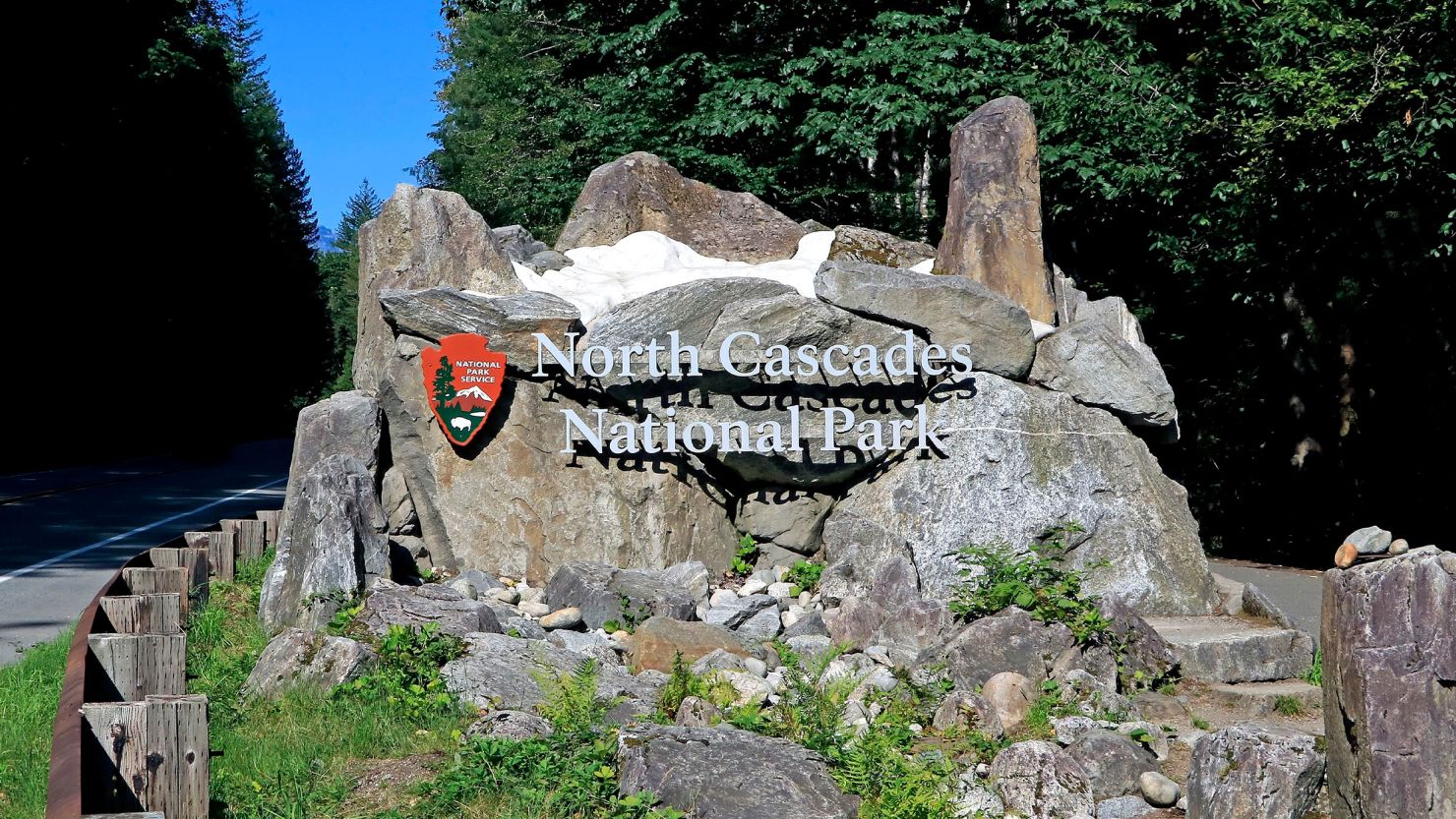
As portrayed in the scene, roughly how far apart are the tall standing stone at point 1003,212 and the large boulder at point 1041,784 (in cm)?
580

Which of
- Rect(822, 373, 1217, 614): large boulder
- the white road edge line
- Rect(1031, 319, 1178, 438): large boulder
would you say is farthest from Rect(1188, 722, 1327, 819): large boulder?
the white road edge line

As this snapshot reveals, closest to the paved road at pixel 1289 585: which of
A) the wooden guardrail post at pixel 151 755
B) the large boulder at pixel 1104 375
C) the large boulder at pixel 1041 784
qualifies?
the large boulder at pixel 1104 375

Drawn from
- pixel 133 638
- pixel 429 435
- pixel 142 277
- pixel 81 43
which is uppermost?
pixel 81 43

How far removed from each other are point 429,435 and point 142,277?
23.0 meters

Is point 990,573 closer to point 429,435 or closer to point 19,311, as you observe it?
point 429,435

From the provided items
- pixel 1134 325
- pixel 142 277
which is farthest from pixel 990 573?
pixel 142 277

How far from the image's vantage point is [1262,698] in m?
8.85

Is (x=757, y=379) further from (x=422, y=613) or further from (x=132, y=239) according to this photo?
(x=132, y=239)

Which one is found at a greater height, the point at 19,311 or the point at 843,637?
the point at 19,311

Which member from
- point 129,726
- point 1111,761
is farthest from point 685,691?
point 129,726

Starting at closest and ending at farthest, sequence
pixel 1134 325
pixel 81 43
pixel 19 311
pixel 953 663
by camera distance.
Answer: pixel 953 663, pixel 1134 325, pixel 81 43, pixel 19 311

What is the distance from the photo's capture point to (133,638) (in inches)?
230

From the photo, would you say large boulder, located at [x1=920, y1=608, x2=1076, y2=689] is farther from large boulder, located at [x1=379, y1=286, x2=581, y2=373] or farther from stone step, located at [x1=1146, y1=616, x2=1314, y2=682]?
large boulder, located at [x1=379, y1=286, x2=581, y2=373]

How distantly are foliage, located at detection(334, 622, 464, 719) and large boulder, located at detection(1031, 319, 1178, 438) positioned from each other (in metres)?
5.73
